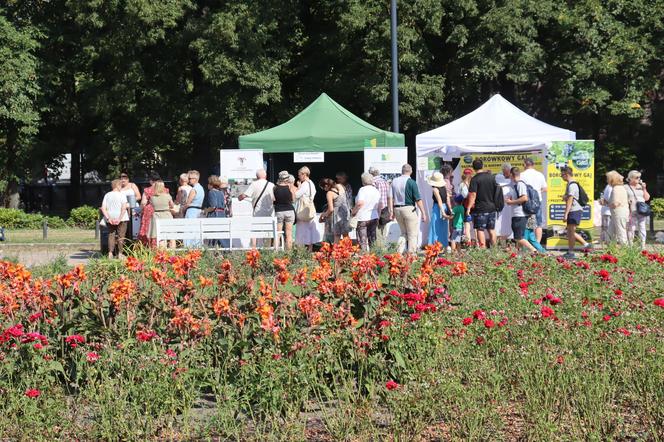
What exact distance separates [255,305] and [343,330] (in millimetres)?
604

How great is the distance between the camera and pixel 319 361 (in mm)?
5676

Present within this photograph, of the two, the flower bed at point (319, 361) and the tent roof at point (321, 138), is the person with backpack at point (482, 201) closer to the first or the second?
the tent roof at point (321, 138)

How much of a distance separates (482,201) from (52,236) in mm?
13956

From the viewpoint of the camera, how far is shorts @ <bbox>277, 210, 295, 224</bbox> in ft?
54.7

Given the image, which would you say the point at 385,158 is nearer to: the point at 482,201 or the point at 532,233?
the point at 482,201

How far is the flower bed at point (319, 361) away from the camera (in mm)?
5094

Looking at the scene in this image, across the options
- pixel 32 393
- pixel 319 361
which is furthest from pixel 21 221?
pixel 32 393

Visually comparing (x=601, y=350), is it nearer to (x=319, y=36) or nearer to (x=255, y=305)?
(x=255, y=305)

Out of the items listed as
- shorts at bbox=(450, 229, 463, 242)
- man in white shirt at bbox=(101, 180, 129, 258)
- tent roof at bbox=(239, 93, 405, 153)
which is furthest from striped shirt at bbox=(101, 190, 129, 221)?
shorts at bbox=(450, 229, 463, 242)

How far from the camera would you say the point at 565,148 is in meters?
18.5

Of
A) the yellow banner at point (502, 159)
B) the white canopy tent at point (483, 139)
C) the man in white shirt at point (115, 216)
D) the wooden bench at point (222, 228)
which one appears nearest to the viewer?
the wooden bench at point (222, 228)

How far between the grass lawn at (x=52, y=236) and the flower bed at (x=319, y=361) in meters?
16.7

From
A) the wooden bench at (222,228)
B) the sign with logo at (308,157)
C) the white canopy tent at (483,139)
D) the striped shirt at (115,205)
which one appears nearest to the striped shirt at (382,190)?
the wooden bench at (222,228)

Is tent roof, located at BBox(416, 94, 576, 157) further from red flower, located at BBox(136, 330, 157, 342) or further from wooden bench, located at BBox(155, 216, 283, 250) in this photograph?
red flower, located at BBox(136, 330, 157, 342)
